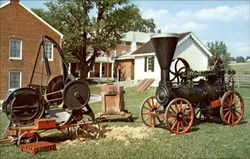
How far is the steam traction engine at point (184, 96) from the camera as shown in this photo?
8.43 metres

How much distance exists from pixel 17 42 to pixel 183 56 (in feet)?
47.0

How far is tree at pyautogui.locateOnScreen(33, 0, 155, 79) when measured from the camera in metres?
27.0

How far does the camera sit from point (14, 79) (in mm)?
21719

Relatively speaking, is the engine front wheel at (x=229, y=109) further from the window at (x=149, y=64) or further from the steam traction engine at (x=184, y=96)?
the window at (x=149, y=64)

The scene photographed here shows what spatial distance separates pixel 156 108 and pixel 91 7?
20.6m

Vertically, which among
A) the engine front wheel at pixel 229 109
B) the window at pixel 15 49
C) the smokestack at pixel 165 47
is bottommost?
the engine front wheel at pixel 229 109

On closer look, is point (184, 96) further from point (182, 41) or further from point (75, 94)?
point (182, 41)

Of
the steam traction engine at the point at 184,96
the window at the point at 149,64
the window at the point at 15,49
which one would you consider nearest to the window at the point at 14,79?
the window at the point at 15,49

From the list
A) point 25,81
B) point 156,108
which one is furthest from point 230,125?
point 25,81

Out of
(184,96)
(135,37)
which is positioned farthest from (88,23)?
(135,37)

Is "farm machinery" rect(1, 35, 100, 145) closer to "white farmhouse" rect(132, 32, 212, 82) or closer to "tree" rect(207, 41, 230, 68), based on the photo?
"white farmhouse" rect(132, 32, 212, 82)

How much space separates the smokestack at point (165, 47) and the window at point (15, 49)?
1610 centimetres

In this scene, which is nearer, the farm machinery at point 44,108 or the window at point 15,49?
the farm machinery at point 44,108

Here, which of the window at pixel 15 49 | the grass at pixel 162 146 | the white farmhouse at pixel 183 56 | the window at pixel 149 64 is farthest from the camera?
the window at pixel 149 64
